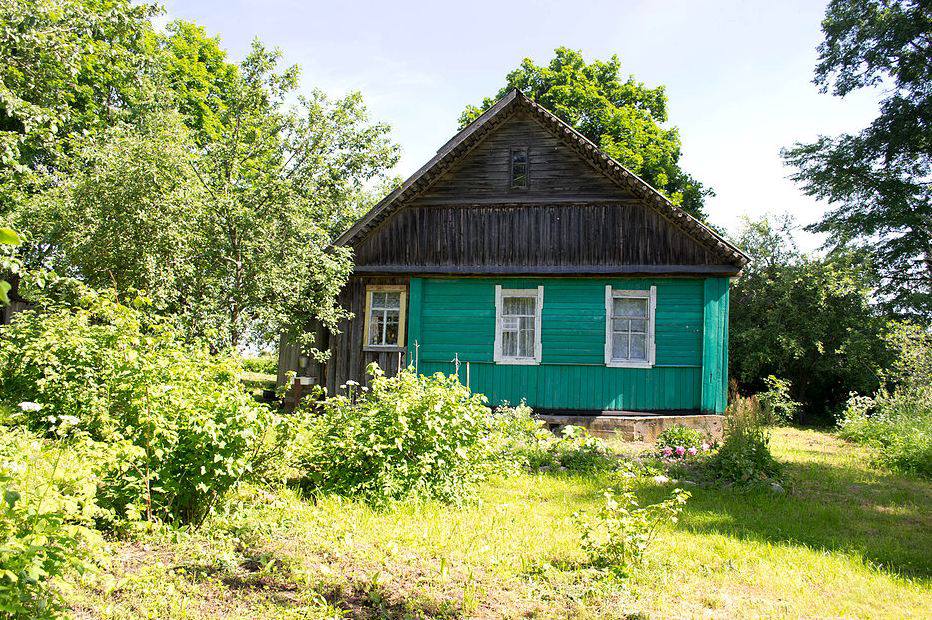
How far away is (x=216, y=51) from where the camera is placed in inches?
1069

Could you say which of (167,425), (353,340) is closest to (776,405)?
(353,340)

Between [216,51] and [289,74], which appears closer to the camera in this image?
[289,74]

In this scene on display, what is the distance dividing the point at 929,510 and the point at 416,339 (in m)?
9.72

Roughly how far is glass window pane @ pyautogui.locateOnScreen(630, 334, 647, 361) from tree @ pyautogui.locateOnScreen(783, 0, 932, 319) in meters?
13.8

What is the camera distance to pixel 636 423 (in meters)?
12.9

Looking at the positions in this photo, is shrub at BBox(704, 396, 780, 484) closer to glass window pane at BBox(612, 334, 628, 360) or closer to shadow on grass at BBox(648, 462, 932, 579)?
shadow on grass at BBox(648, 462, 932, 579)

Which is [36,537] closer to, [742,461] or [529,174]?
[742,461]

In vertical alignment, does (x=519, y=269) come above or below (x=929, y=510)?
above

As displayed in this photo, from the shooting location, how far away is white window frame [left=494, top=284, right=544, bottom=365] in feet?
45.7

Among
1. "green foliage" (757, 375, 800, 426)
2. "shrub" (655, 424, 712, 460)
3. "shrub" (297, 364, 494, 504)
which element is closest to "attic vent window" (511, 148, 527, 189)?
"shrub" (655, 424, 712, 460)

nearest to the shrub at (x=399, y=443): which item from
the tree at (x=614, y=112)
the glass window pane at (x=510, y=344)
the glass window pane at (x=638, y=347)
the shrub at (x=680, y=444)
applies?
the shrub at (x=680, y=444)

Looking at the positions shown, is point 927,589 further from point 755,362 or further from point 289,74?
point 755,362

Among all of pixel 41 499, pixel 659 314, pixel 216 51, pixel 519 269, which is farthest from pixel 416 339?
pixel 216 51

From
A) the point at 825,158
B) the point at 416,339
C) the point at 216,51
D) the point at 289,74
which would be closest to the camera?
the point at 289,74
